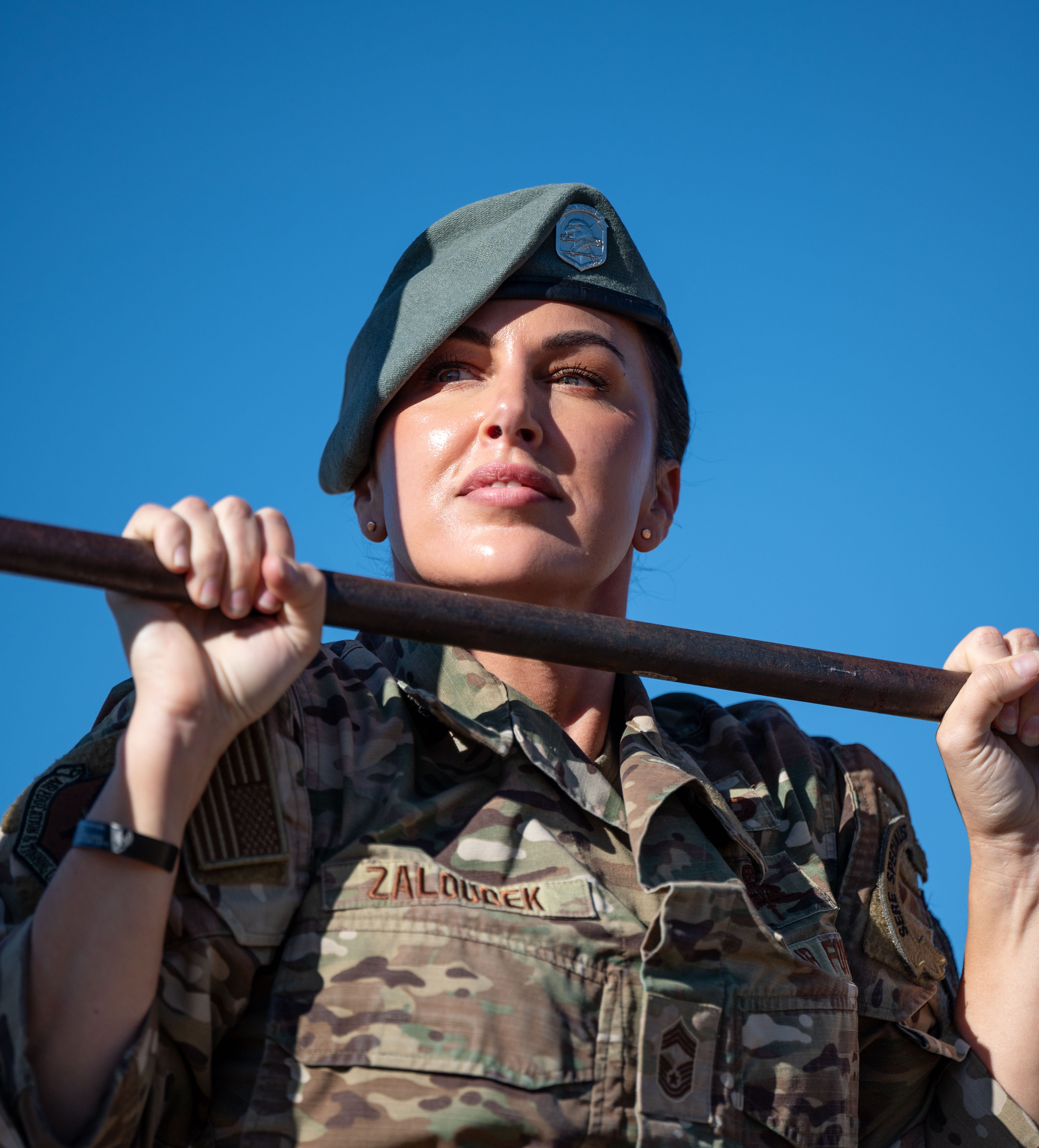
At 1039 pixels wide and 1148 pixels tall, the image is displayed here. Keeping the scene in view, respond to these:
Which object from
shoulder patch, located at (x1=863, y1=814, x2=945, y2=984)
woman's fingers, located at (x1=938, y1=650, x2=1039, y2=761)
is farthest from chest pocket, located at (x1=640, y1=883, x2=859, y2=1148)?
woman's fingers, located at (x1=938, y1=650, x2=1039, y2=761)

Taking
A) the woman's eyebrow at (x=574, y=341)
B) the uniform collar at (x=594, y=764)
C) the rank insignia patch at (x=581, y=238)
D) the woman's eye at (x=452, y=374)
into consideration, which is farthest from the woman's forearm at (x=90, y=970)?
the rank insignia patch at (x=581, y=238)

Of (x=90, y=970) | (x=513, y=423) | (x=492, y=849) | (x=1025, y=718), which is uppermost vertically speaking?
(x=513, y=423)

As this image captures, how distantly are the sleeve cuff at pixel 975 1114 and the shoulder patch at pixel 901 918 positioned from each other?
22 centimetres

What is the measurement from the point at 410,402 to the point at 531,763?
108 centimetres

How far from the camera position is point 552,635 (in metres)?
2.45

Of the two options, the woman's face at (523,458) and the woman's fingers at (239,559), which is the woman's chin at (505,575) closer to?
the woman's face at (523,458)

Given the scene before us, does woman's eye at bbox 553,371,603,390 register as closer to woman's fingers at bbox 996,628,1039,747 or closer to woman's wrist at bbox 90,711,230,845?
woman's fingers at bbox 996,628,1039,747

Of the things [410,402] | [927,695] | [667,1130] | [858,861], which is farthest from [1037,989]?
[410,402]

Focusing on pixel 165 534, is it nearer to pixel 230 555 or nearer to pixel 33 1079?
pixel 230 555

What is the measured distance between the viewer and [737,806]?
312cm

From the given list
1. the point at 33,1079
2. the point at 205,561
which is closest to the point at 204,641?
the point at 205,561

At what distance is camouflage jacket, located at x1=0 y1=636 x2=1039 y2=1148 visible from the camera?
2.21 metres

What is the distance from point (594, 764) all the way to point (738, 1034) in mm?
777

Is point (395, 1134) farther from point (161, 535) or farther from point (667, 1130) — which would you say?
point (161, 535)
